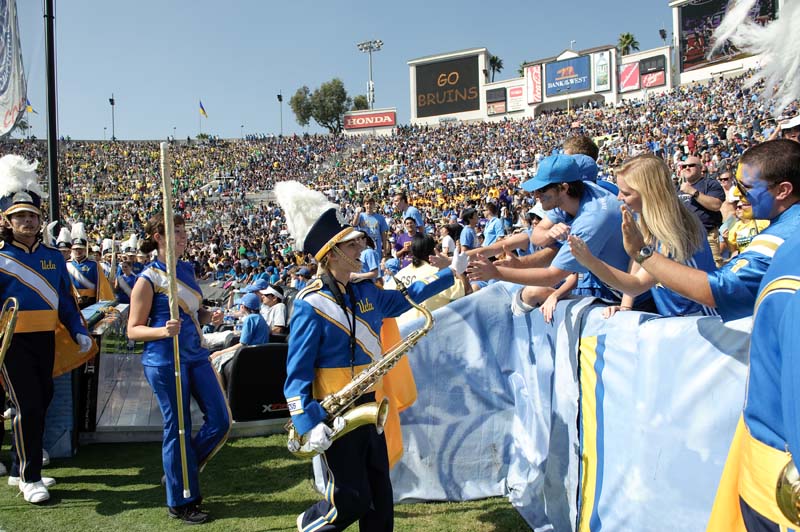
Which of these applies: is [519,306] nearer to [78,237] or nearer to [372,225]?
[372,225]

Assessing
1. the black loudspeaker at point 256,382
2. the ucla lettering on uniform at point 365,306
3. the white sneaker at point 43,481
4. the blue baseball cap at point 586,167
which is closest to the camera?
the ucla lettering on uniform at point 365,306

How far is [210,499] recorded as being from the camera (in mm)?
4758

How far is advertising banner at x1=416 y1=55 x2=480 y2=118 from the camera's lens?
2458 inches

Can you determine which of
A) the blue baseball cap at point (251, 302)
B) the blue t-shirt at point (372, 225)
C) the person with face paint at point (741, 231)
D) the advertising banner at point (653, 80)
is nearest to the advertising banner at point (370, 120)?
the advertising banner at point (653, 80)

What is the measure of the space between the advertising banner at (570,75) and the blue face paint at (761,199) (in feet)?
201

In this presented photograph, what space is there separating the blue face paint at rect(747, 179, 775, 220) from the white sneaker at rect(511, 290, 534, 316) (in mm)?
1923

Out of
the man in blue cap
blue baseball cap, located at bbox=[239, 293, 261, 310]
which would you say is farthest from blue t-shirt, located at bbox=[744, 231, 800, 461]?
→ blue baseball cap, located at bbox=[239, 293, 261, 310]

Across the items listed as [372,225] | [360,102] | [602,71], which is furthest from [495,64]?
[372,225]

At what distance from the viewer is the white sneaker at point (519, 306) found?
3.87 meters

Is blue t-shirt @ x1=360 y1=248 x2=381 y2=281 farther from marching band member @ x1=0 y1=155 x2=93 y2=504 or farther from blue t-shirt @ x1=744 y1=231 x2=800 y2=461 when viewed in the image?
blue t-shirt @ x1=744 y1=231 x2=800 y2=461

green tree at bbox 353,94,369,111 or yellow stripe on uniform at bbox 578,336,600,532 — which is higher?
green tree at bbox 353,94,369,111

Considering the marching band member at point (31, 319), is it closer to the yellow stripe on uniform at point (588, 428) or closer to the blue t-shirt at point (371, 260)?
the yellow stripe on uniform at point (588, 428)

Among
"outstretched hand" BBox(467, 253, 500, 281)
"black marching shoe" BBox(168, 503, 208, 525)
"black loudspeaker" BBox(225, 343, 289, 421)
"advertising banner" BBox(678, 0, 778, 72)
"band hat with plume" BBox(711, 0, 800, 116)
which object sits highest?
"advertising banner" BBox(678, 0, 778, 72)

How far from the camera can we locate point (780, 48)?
5.18 ft
